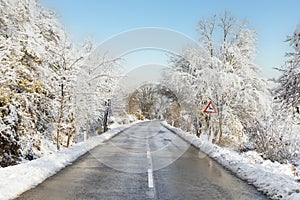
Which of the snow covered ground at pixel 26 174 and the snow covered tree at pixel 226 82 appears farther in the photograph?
the snow covered tree at pixel 226 82

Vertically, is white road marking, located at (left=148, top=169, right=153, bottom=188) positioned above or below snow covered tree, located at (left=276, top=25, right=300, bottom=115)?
below

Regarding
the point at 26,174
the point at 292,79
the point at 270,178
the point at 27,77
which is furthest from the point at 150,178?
the point at 27,77

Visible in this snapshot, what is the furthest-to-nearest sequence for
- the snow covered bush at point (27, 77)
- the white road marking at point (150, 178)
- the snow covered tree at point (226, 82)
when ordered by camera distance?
the snow covered tree at point (226, 82)
the snow covered bush at point (27, 77)
the white road marking at point (150, 178)

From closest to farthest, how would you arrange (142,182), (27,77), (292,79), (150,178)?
1. (292,79)
2. (142,182)
3. (150,178)
4. (27,77)

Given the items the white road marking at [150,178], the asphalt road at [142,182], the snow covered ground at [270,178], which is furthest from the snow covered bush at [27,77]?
the snow covered ground at [270,178]

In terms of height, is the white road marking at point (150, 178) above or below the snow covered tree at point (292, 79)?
below

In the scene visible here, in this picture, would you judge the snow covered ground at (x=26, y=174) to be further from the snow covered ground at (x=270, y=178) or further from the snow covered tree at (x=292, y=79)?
the snow covered tree at (x=292, y=79)

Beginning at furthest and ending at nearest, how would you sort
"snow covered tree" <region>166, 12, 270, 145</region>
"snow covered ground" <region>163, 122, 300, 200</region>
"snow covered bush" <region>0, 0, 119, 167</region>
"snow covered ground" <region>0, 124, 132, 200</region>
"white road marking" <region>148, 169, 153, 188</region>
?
"snow covered tree" <region>166, 12, 270, 145</region>
"snow covered bush" <region>0, 0, 119, 167</region>
"white road marking" <region>148, 169, 153, 188</region>
"snow covered ground" <region>163, 122, 300, 200</region>
"snow covered ground" <region>0, 124, 132, 200</region>

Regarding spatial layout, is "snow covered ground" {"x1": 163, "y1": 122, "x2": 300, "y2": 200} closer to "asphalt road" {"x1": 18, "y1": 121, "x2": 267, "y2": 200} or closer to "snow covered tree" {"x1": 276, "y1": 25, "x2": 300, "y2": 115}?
"asphalt road" {"x1": 18, "y1": 121, "x2": 267, "y2": 200}

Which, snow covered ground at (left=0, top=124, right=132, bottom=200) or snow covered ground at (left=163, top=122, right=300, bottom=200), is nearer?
snow covered ground at (left=0, top=124, right=132, bottom=200)

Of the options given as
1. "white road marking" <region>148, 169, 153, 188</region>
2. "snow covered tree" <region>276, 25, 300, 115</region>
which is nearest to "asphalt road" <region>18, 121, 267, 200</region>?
"white road marking" <region>148, 169, 153, 188</region>

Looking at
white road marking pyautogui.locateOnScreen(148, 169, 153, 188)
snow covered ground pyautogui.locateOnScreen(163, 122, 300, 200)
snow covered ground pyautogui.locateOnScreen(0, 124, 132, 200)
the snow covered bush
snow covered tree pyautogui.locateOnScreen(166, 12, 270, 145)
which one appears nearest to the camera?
snow covered ground pyautogui.locateOnScreen(0, 124, 132, 200)

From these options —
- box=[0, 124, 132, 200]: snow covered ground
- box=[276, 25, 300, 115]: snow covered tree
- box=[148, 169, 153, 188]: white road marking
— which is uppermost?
box=[276, 25, 300, 115]: snow covered tree

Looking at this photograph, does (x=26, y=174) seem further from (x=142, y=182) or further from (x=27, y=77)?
(x=27, y=77)
